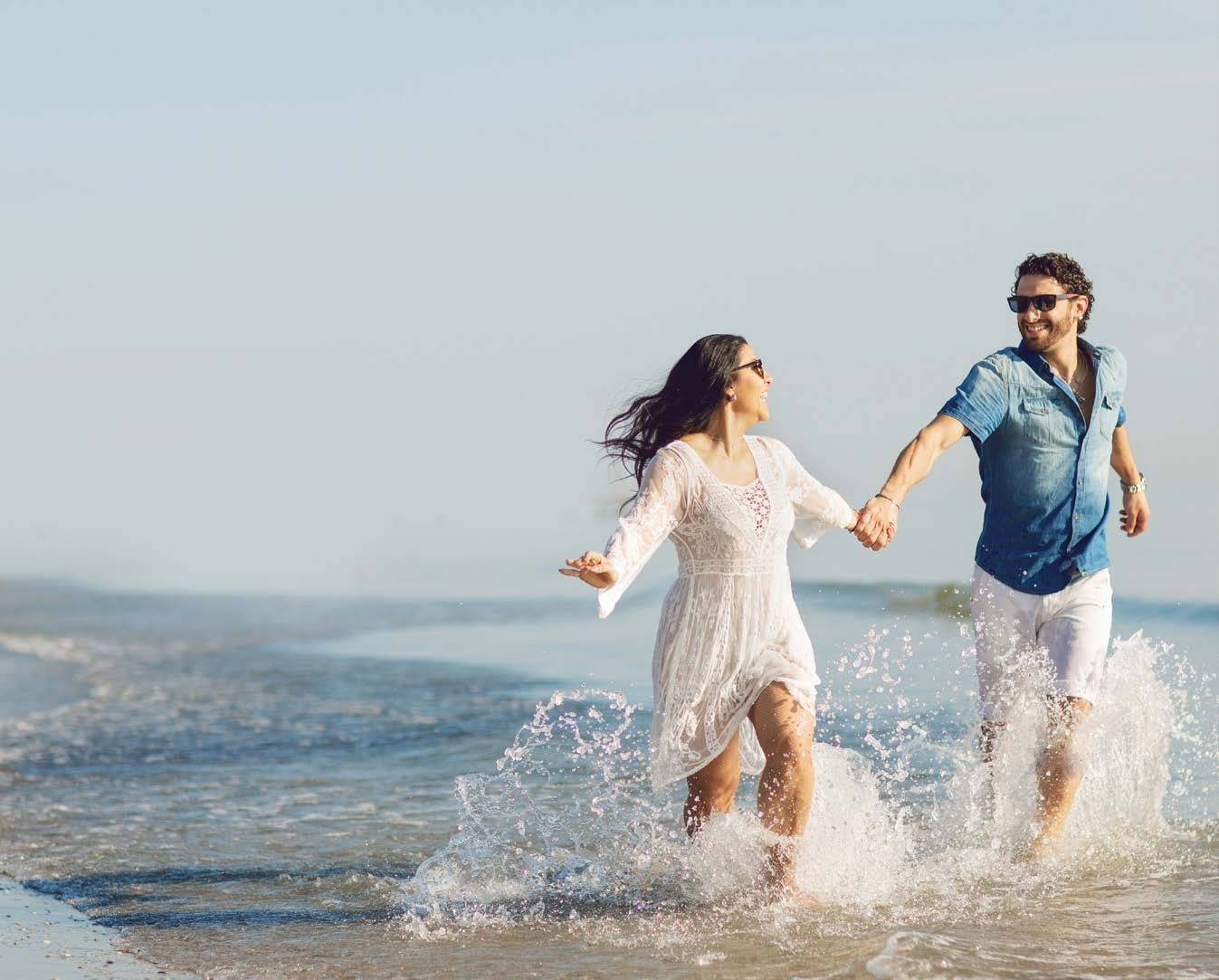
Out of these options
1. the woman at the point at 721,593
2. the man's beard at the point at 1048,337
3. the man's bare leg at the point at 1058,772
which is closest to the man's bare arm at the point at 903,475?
the woman at the point at 721,593

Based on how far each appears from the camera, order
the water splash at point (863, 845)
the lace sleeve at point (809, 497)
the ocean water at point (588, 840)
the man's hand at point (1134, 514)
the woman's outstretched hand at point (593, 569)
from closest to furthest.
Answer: the woman's outstretched hand at point (593, 569)
the ocean water at point (588, 840)
the water splash at point (863, 845)
the lace sleeve at point (809, 497)
the man's hand at point (1134, 514)

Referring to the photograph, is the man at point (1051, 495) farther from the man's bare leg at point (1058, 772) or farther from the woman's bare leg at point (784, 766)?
the woman's bare leg at point (784, 766)

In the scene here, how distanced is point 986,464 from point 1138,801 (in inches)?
70.2

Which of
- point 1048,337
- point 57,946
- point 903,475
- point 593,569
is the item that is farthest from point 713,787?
point 57,946

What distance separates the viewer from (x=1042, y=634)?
21.7ft

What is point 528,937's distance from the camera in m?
5.98

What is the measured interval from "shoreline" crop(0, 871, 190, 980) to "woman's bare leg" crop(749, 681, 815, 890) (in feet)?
6.83

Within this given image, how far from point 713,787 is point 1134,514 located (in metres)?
2.58

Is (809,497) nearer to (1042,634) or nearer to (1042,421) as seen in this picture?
(1042,421)

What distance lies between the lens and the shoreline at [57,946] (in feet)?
19.1

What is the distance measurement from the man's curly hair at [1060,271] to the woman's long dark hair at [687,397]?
1337 mm

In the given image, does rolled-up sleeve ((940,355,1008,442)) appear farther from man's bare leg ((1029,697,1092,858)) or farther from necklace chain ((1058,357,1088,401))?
man's bare leg ((1029,697,1092,858))

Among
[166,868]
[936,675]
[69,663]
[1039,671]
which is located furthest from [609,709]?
[69,663]

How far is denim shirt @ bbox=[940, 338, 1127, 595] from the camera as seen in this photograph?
6480mm
